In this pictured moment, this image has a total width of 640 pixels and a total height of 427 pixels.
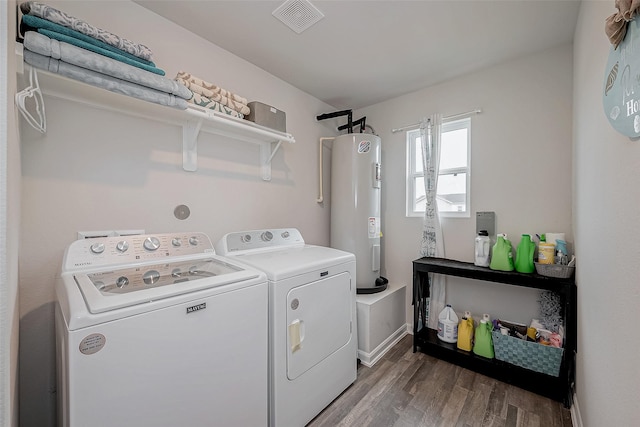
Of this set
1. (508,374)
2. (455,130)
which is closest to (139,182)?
(455,130)

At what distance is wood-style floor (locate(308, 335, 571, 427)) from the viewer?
153 centimetres

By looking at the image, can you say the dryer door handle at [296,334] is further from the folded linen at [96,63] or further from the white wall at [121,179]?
the folded linen at [96,63]

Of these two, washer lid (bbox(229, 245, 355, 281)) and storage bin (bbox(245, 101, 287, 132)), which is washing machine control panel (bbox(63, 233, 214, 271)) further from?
storage bin (bbox(245, 101, 287, 132))

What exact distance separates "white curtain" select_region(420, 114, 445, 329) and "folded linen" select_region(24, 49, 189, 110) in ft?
6.97

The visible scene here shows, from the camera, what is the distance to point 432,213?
243 centimetres

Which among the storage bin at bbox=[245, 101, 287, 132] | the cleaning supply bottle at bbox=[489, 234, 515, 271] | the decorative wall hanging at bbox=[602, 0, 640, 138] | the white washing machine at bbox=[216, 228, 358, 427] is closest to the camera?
the decorative wall hanging at bbox=[602, 0, 640, 138]

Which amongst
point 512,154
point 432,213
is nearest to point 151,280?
point 432,213

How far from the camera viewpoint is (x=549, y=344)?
1.79 metres

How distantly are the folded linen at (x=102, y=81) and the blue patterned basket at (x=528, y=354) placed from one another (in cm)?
276

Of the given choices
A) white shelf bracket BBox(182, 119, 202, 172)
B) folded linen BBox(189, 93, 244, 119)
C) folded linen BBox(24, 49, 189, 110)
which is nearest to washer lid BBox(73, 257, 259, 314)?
white shelf bracket BBox(182, 119, 202, 172)

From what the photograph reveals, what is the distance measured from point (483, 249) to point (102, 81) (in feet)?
8.94

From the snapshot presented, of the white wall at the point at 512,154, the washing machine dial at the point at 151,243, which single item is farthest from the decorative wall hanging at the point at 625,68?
the washing machine dial at the point at 151,243

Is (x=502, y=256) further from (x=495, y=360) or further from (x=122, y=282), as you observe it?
(x=122, y=282)

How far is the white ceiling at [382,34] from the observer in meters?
1.54
